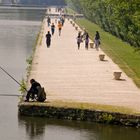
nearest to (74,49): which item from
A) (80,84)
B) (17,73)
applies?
(17,73)

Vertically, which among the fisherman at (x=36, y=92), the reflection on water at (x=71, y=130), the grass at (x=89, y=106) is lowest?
the reflection on water at (x=71, y=130)

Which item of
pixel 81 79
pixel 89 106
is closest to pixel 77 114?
pixel 89 106

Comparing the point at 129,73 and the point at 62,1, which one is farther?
the point at 62,1

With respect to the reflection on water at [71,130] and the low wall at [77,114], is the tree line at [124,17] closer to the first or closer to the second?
the low wall at [77,114]

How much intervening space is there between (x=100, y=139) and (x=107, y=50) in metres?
26.7

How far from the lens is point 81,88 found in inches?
1038

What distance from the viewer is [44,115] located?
2159 centimetres

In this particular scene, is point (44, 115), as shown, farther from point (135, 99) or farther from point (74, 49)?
point (74, 49)

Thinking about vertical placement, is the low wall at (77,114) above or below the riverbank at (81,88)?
below

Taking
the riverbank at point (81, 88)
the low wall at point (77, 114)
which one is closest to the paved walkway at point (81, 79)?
the riverbank at point (81, 88)

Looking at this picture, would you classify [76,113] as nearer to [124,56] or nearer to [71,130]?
[71,130]

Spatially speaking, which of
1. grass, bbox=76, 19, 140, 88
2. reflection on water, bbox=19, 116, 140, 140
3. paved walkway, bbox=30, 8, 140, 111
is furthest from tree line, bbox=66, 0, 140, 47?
reflection on water, bbox=19, 116, 140, 140

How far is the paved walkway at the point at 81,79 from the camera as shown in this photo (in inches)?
942

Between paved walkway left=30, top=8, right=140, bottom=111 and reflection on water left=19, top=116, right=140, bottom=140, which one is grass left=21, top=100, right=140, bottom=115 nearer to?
reflection on water left=19, top=116, right=140, bottom=140
